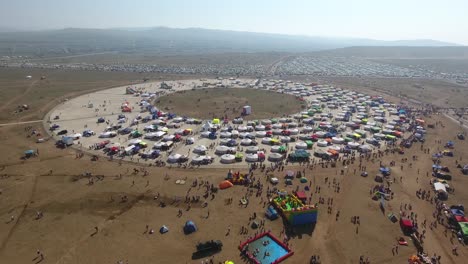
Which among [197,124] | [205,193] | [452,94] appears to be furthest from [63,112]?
[452,94]

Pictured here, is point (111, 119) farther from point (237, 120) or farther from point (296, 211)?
point (296, 211)

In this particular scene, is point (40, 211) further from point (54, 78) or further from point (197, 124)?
point (54, 78)

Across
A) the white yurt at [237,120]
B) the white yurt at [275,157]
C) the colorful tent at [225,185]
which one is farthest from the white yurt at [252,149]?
the white yurt at [237,120]

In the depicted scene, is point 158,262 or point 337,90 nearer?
point 158,262

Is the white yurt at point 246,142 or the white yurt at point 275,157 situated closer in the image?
the white yurt at point 275,157

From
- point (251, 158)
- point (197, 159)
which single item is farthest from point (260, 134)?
point (197, 159)

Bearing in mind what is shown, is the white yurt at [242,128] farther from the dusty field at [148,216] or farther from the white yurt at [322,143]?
the dusty field at [148,216]
